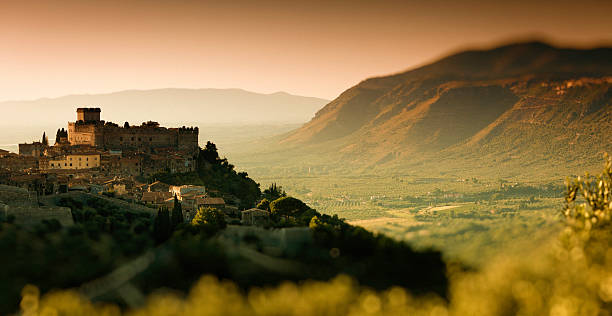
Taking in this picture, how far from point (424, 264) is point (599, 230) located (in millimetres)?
5962

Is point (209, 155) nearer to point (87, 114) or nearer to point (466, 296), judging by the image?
point (87, 114)

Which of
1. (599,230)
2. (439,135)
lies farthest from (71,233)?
(439,135)

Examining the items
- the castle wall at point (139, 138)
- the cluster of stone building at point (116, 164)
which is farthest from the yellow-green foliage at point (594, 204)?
the castle wall at point (139, 138)

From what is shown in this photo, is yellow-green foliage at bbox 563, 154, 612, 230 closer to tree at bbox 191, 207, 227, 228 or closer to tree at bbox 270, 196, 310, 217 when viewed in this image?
tree at bbox 191, 207, 227, 228

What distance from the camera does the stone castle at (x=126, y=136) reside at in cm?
5538

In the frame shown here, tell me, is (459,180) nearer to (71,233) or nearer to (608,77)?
(608,77)

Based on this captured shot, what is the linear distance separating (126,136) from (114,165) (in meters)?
8.77

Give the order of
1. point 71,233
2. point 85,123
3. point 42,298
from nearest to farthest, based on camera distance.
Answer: point 42,298
point 71,233
point 85,123

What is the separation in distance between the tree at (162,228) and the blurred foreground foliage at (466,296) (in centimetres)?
1221

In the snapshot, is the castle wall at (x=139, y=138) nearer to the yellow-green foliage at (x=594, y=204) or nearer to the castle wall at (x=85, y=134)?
the castle wall at (x=85, y=134)

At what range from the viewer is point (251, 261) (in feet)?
69.1

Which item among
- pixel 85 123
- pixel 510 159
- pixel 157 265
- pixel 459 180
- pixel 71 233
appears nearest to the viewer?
pixel 157 265

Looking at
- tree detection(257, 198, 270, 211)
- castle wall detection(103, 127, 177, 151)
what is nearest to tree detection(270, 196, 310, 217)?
tree detection(257, 198, 270, 211)

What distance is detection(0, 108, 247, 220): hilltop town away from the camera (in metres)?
40.3
